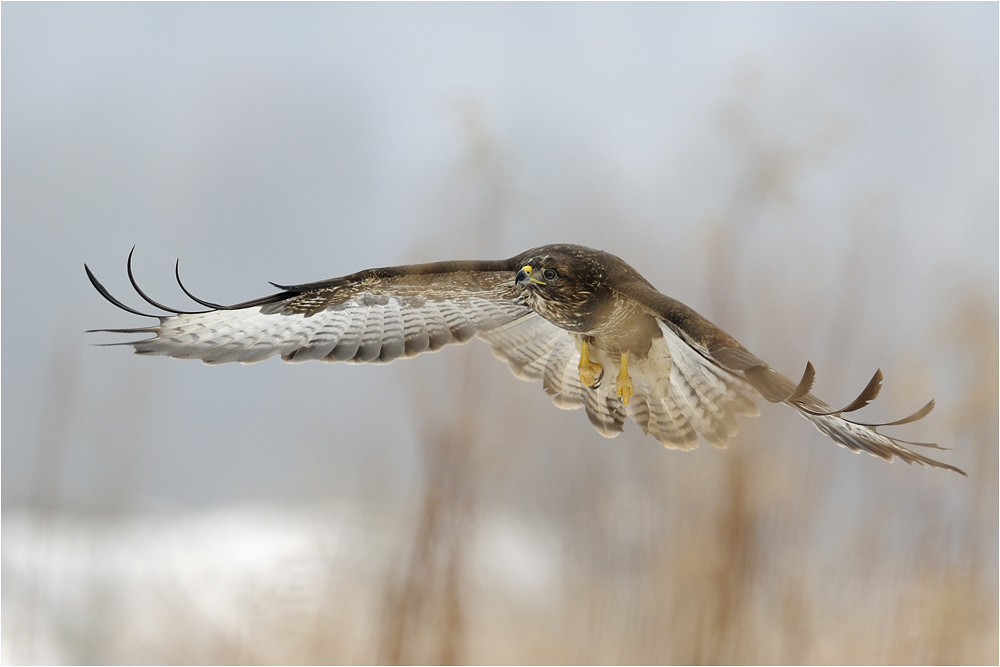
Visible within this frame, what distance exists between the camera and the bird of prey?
7.01 feet

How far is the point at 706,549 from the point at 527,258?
218 centimetres

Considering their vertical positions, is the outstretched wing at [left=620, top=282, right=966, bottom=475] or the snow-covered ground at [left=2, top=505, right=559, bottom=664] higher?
the outstretched wing at [left=620, top=282, right=966, bottom=475]

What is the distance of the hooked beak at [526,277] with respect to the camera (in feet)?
7.08

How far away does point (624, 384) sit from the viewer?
251cm

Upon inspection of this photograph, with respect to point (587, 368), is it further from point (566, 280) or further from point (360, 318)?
point (360, 318)

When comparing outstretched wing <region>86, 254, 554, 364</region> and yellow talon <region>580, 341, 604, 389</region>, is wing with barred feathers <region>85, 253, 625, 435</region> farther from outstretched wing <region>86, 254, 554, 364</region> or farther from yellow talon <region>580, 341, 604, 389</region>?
yellow talon <region>580, 341, 604, 389</region>

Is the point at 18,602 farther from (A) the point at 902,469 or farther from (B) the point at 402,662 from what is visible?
(A) the point at 902,469

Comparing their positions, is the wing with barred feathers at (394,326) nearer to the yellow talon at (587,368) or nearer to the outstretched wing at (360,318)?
the outstretched wing at (360,318)

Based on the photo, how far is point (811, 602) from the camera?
3.75 meters

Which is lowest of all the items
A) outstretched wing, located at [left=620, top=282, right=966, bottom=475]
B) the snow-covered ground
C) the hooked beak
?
the snow-covered ground

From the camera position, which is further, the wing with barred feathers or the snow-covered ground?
the snow-covered ground

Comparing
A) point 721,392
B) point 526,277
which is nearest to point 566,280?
point 526,277

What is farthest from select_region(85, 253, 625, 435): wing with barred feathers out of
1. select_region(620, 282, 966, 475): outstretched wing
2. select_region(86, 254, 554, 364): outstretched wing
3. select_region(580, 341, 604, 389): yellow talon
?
select_region(620, 282, 966, 475): outstretched wing

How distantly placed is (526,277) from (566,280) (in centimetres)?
13
